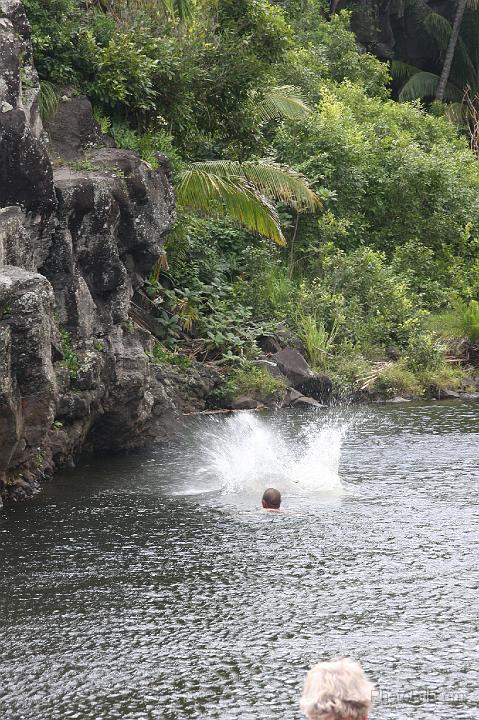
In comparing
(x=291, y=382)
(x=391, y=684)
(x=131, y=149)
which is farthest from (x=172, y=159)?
(x=391, y=684)

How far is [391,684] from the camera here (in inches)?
352

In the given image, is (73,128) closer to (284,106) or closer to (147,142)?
(147,142)

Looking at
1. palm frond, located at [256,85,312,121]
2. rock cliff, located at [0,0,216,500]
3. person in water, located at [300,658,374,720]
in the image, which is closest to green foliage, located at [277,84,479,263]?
palm frond, located at [256,85,312,121]

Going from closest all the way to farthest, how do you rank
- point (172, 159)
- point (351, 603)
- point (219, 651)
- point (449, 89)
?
point (219, 651) → point (351, 603) → point (172, 159) → point (449, 89)

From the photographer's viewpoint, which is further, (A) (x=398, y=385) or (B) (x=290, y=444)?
(A) (x=398, y=385)

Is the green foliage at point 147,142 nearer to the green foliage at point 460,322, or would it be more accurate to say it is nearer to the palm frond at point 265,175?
the palm frond at point 265,175

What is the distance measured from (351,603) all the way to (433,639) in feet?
4.00

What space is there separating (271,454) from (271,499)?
3.79 metres

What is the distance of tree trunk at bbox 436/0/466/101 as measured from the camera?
141 ft

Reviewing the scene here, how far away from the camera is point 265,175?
25359 mm

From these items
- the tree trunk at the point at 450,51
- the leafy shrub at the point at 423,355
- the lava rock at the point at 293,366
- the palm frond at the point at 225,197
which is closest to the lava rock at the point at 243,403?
the lava rock at the point at 293,366

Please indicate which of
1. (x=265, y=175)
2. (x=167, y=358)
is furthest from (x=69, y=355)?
(x=265, y=175)

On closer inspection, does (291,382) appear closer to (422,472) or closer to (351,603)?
(422,472)

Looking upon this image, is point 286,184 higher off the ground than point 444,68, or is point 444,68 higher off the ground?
point 444,68
